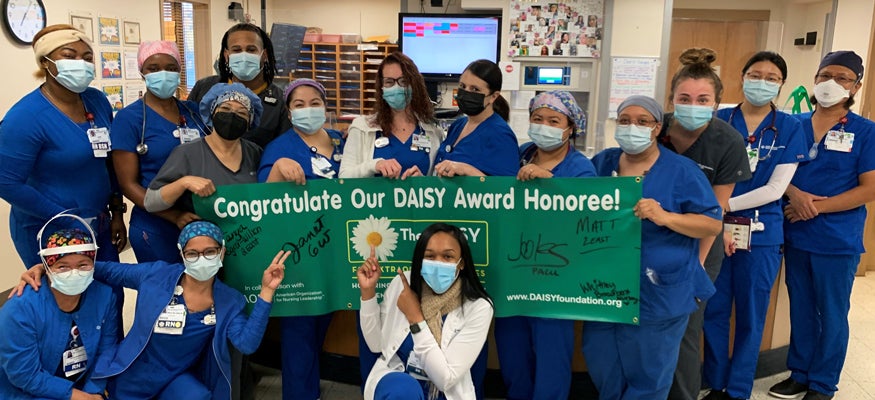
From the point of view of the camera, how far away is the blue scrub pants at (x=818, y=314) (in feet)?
9.51

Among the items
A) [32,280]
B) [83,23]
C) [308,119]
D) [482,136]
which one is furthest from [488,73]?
[83,23]

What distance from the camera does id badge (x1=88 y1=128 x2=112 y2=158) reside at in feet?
8.25

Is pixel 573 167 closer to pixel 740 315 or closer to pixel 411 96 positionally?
pixel 411 96

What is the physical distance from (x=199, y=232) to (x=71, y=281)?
45 centimetres

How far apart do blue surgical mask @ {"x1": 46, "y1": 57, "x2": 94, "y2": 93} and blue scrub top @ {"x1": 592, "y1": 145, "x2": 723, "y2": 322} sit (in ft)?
7.09

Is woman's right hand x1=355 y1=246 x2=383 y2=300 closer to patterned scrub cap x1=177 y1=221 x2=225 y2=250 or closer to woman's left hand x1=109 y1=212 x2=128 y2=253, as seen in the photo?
patterned scrub cap x1=177 y1=221 x2=225 y2=250

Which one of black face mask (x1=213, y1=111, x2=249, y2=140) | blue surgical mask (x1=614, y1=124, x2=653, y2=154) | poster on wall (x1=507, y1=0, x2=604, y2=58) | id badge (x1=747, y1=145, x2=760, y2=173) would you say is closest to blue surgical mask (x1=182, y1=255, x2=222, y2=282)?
black face mask (x1=213, y1=111, x2=249, y2=140)

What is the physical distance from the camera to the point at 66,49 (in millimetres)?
2451

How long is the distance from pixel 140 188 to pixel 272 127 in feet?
2.25

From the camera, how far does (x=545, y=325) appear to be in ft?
8.20

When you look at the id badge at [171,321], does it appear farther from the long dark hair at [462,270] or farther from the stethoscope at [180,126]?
the long dark hair at [462,270]

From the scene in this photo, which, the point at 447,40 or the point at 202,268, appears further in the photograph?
the point at 447,40

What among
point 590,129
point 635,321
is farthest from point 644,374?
point 590,129

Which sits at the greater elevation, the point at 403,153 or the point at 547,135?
the point at 547,135
